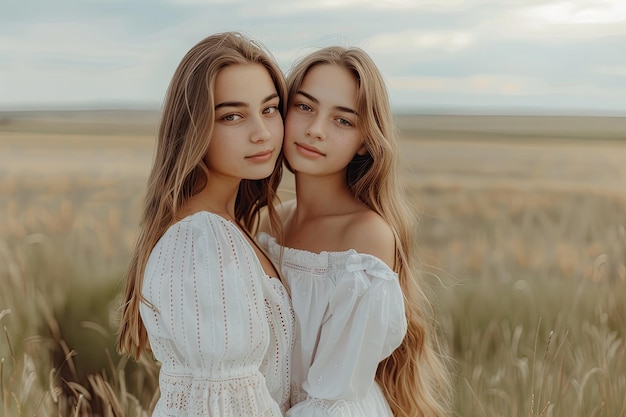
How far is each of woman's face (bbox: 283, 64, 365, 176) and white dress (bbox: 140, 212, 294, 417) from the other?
30 cm

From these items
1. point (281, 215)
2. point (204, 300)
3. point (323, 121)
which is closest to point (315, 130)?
point (323, 121)

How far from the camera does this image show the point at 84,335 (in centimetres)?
302

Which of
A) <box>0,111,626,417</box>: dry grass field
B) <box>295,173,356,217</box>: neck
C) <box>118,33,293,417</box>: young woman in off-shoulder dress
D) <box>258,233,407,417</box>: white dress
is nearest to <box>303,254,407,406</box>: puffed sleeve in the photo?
<box>258,233,407,417</box>: white dress

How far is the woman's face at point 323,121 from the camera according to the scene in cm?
192

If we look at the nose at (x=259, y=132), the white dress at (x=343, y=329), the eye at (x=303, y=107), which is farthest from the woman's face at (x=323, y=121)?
the white dress at (x=343, y=329)

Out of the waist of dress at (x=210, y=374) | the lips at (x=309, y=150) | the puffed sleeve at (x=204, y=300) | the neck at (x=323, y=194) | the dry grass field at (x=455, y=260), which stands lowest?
the dry grass field at (x=455, y=260)

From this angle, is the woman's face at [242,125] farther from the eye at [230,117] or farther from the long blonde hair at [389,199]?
the long blonde hair at [389,199]

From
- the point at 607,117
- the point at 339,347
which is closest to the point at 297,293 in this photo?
the point at 339,347

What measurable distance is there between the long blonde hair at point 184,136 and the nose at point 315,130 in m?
0.10

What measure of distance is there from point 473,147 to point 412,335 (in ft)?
5.14

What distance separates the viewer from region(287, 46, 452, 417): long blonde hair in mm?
1950

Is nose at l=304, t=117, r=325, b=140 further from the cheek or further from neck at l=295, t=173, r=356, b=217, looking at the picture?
neck at l=295, t=173, r=356, b=217

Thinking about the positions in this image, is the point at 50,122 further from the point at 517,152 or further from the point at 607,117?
the point at 607,117

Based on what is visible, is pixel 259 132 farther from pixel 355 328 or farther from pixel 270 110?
pixel 355 328
